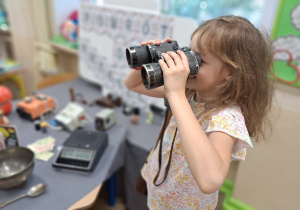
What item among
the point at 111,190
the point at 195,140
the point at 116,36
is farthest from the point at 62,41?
the point at 195,140

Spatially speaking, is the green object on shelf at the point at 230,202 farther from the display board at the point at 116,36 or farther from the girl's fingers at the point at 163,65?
the girl's fingers at the point at 163,65

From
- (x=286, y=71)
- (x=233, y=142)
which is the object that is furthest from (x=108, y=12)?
(x=233, y=142)

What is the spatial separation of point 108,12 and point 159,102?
2.31ft

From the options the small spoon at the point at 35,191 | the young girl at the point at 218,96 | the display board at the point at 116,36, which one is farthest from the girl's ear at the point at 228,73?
the small spoon at the point at 35,191

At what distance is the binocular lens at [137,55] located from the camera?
0.69 metres

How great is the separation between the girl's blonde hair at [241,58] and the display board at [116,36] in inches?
24.6

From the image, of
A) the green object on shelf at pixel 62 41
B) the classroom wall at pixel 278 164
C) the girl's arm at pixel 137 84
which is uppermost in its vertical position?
the girl's arm at pixel 137 84

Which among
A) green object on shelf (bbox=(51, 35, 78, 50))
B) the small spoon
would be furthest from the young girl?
green object on shelf (bbox=(51, 35, 78, 50))

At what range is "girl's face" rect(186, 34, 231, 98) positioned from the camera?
637 mm

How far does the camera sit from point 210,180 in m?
0.54

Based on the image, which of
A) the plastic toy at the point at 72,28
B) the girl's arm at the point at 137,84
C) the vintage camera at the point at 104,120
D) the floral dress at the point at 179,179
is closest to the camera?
the floral dress at the point at 179,179

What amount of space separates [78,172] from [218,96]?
28.0 inches

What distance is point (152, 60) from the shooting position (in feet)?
2.31

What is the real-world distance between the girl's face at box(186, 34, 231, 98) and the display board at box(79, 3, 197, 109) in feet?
2.12
